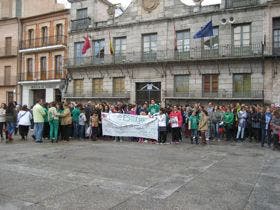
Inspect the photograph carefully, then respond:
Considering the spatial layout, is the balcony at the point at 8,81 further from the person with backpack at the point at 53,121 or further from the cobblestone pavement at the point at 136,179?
the cobblestone pavement at the point at 136,179

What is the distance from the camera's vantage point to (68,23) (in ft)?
111

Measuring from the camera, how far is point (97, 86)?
30.8 m

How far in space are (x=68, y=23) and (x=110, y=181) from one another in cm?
2862

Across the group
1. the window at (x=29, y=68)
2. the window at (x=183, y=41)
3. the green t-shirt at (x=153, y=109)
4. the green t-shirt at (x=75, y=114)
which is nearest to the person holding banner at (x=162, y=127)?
the green t-shirt at (x=153, y=109)

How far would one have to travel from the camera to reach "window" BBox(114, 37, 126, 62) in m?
29.2

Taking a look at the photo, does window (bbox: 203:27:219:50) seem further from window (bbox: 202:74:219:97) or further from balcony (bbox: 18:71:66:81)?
balcony (bbox: 18:71:66:81)

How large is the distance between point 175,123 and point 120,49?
15.6 meters

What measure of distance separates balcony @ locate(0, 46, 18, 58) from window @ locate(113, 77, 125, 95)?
14.4 meters

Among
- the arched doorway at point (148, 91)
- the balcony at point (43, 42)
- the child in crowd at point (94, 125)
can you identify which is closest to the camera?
the child in crowd at point (94, 125)

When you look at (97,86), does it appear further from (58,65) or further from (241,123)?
(241,123)

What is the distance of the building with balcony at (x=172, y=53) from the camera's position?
77.4 ft

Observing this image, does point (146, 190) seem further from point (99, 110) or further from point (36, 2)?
point (36, 2)

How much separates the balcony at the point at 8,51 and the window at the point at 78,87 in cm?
1009

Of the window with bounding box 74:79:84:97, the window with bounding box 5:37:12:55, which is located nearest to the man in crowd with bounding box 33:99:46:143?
the window with bounding box 74:79:84:97
